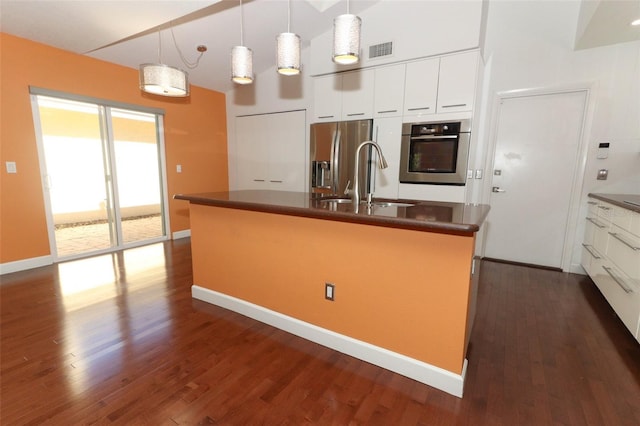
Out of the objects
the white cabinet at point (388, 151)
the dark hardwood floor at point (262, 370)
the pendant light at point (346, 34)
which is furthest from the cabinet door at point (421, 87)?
the dark hardwood floor at point (262, 370)

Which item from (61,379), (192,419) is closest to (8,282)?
(61,379)

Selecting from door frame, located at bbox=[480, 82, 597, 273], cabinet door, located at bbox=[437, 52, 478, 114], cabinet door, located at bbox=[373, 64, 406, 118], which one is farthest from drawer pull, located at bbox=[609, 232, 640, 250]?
cabinet door, located at bbox=[373, 64, 406, 118]

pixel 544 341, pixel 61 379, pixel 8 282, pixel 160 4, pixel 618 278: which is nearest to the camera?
pixel 61 379

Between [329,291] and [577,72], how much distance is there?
3.51 metres

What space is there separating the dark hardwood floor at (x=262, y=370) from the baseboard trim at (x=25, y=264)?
67 cm

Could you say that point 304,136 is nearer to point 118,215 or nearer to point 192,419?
point 118,215

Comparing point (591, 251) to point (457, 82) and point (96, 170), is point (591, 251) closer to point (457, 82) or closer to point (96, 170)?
point (457, 82)

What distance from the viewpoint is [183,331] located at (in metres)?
2.18

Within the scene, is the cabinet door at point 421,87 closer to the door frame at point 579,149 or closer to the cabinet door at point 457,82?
the cabinet door at point 457,82

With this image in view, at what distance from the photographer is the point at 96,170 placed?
4023mm

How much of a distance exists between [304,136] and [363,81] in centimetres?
134

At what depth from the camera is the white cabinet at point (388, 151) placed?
11.3 feet

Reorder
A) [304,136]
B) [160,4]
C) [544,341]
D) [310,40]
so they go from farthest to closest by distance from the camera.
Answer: [304,136] < [310,40] < [160,4] < [544,341]

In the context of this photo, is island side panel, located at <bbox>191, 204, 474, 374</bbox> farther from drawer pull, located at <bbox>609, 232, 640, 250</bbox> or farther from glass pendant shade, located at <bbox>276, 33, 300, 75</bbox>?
drawer pull, located at <bbox>609, 232, 640, 250</bbox>
